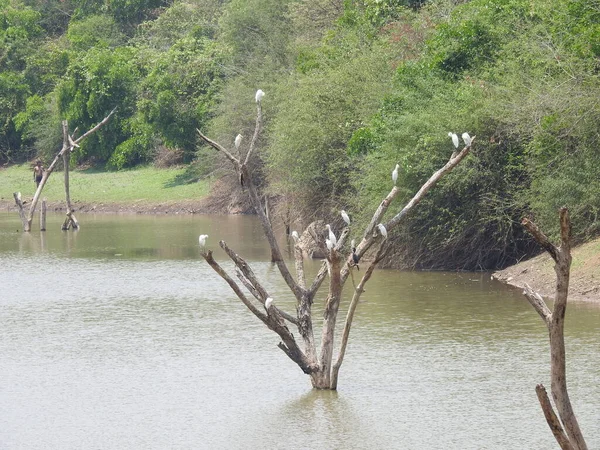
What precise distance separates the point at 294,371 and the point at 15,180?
40.2 metres

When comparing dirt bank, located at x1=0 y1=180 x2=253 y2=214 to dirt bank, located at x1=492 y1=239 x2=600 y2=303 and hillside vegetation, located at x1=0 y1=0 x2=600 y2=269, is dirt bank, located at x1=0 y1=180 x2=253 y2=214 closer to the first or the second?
hillside vegetation, located at x1=0 y1=0 x2=600 y2=269

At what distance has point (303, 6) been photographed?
132 feet

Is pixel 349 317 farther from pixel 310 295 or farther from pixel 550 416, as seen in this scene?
pixel 550 416

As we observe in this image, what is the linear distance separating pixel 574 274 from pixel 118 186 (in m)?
31.6

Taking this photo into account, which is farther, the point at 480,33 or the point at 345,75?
the point at 345,75

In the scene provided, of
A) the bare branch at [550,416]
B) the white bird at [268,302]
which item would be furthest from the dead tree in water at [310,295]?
the bare branch at [550,416]

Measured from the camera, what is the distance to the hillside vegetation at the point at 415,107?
792 inches

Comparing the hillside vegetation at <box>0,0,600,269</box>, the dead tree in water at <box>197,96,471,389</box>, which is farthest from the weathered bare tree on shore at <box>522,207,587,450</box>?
the hillside vegetation at <box>0,0,600,269</box>

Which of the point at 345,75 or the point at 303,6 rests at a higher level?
the point at 303,6

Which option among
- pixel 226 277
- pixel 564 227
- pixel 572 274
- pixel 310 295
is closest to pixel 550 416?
pixel 564 227

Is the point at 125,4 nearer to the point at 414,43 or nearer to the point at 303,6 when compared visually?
the point at 303,6

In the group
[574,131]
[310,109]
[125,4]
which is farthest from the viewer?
→ [125,4]

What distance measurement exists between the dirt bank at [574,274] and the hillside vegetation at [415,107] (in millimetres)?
522

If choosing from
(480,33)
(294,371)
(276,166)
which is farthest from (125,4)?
(294,371)
